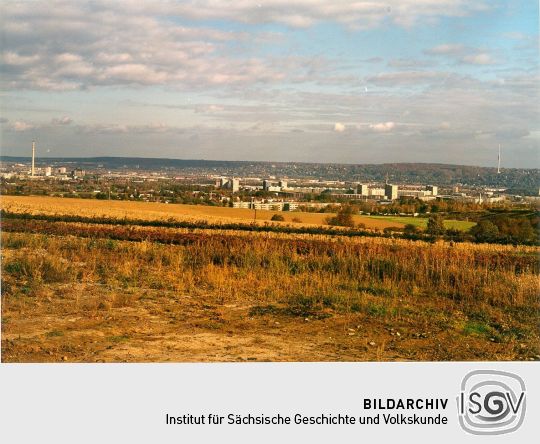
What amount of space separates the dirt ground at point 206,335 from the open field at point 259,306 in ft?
0.06

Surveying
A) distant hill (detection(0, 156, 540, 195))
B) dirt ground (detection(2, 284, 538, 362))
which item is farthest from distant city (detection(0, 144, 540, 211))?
dirt ground (detection(2, 284, 538, 362))

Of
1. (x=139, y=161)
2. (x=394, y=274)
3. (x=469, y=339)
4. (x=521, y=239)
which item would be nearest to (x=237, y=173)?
(x=139, y=161)

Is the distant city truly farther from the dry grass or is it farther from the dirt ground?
the dirt ground

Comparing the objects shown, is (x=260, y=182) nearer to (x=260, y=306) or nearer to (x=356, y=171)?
(x=356, y=171)

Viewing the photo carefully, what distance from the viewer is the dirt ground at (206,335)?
7371 mm

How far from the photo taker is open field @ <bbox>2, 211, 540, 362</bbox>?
7645 mm

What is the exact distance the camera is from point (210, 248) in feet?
51.1

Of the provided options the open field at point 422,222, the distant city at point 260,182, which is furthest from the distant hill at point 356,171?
the open field at point 422,222

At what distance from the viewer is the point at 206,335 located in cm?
812

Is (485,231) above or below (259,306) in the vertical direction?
above

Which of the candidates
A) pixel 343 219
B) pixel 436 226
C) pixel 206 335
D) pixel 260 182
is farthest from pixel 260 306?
pixel 260 182

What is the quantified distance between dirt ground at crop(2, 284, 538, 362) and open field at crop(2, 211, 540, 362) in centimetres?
2

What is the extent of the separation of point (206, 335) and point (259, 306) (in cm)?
191

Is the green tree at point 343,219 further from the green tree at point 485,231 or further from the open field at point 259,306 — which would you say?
the open field at point 259,306
